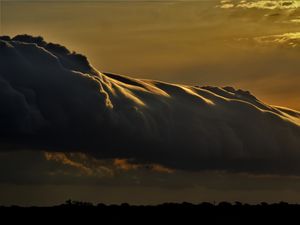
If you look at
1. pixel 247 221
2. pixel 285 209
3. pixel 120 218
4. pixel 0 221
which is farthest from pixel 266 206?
pixel 0 221

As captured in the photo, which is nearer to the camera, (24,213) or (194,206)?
(24,213)

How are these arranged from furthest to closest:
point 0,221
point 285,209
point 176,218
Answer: point 285,209, point 176,218, point 0,221

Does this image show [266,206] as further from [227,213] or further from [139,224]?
[139,224]

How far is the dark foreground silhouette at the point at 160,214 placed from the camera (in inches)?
6280

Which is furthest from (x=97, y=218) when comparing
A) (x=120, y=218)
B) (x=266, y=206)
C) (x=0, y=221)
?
(x=266, y=206)

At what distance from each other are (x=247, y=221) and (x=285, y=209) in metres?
14.0

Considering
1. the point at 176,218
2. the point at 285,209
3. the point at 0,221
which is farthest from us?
the point at 285,209

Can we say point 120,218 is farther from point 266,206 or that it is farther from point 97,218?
point 266,206

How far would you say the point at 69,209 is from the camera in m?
166

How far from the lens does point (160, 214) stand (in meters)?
166

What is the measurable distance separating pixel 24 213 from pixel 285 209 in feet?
125

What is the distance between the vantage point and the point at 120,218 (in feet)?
526

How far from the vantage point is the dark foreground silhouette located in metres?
160

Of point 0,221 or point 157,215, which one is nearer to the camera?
point 0,221
